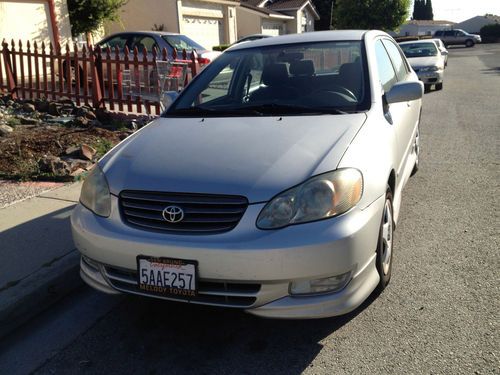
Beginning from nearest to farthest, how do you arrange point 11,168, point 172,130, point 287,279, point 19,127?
point 287,279
point 172,130
point 11,168
point 19,127

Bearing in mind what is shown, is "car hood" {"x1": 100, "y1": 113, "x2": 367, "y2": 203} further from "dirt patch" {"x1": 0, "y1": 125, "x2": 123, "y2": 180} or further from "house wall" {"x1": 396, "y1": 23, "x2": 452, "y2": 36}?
"house wall" {"x1": 396, "y1": 23, "x2": 452, "y2": 36}

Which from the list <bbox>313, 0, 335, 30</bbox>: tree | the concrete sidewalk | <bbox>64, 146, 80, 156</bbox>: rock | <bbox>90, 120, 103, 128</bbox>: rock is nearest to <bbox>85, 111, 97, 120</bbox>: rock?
<bbox>90, 120, 103, 128</bbox>: rock

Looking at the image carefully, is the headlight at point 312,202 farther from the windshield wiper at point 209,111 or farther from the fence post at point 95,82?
the fence post at point 95,82

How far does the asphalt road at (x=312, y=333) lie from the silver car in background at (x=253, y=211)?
0.29 meters

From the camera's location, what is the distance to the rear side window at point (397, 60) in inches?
190

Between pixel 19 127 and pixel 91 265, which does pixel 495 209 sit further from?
pixel 19 127

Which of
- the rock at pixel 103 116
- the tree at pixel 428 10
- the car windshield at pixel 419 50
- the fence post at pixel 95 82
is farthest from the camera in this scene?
the tree at pixel 428 10

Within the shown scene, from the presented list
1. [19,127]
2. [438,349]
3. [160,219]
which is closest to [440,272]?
[438,349]

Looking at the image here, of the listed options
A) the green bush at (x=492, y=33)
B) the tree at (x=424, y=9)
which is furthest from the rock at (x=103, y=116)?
the tree at (x=424, y=9)

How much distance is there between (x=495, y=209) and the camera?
15.6 feet

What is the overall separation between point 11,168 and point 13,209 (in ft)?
4.36

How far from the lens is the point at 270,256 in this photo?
8.15ft

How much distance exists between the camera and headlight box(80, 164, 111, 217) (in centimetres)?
295

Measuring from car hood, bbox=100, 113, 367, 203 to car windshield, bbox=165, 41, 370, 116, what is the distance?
246 mm
